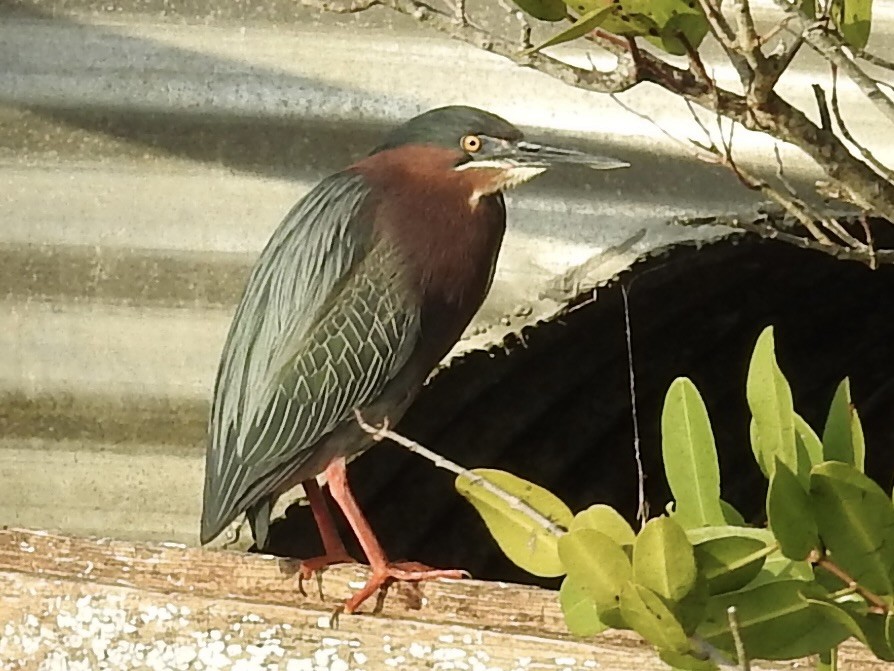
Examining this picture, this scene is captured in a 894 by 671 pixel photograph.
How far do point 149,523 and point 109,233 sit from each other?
225 mm

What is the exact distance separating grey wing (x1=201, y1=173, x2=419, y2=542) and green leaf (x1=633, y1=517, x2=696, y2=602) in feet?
1.24

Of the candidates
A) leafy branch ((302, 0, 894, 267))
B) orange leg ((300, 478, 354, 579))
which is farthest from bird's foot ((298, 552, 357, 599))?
leafy branch ((302, 0, 894, 267))

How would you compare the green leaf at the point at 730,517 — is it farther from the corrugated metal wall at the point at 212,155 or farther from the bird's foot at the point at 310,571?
the corrugated metal wall at the point at 212,155

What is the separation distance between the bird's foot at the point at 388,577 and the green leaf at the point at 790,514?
364 millimetres

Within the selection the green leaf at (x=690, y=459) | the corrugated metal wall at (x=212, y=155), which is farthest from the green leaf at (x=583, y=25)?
the corrugated metal wall at (x=212, y=155)

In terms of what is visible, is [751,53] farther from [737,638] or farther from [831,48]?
[737,638]

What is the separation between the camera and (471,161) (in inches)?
24.4

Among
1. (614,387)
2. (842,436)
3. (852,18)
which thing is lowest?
(614,387)

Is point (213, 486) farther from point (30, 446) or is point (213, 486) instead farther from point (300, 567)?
point (30, 446)

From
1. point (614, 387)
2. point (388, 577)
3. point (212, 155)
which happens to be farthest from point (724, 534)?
point (614, 387)

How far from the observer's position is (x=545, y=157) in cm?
61

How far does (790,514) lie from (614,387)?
799 millimetres

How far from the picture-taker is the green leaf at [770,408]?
0.28 meters

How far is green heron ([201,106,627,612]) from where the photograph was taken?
611 millimetres
